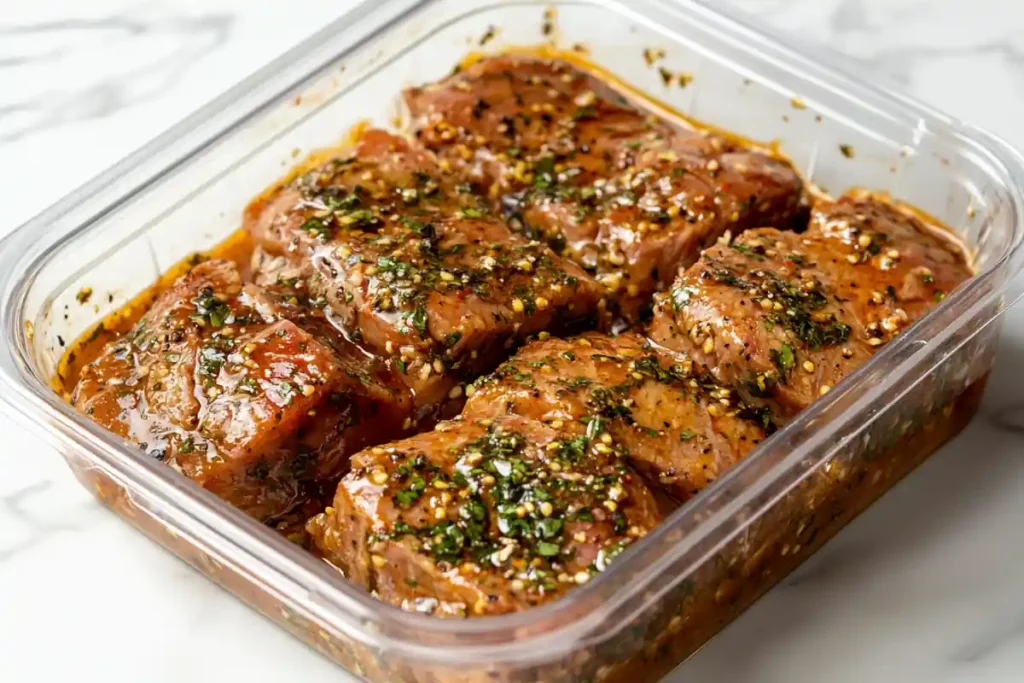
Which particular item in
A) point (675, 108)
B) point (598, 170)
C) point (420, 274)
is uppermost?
point (420, 274)

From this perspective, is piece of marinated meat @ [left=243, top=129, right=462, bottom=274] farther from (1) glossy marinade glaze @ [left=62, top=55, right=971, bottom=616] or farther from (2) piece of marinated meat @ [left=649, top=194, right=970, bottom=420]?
(2) piece of marinated meat @ [left=649, top=194, right=970, bottom=420]

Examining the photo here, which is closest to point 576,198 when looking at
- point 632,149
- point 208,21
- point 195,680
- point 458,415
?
point 632,149

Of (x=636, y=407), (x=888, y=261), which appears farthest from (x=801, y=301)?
(x=636, y=407)

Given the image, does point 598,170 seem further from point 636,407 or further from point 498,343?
point 636,407

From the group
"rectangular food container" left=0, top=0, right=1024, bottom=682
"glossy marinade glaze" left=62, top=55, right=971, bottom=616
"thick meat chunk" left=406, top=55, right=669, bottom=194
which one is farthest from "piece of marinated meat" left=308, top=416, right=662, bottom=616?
"thick meat chunk" left=406, top=55, right=669, bottom=194

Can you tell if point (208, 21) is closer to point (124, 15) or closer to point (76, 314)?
point (124, 15)

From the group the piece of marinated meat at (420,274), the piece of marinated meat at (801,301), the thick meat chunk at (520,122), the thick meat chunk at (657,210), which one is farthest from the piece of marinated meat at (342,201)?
the piece of marinated meat at (801,301)
